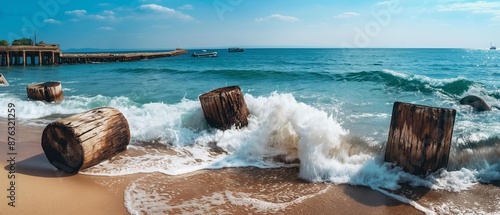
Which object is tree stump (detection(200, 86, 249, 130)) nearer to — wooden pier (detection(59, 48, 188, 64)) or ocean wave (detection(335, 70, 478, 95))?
ocean wave (detection(335, 70, 478, 95))

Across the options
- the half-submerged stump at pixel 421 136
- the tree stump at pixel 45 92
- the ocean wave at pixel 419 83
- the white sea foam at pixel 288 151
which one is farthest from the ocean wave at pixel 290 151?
the ocean wave at pixel 419 83

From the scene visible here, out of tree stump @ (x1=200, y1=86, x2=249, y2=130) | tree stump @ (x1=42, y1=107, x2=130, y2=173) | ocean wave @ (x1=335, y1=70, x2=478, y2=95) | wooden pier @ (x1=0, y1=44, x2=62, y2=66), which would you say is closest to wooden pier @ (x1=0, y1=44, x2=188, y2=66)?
wooden pier @ (x1=0, y1=44, x2=62, y2=66)

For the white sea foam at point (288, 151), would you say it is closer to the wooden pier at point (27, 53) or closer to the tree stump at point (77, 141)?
the tree stump at point (77, 141)

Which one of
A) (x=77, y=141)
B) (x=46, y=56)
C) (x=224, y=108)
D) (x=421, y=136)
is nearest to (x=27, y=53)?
(x=46, y=56)

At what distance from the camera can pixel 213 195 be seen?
391cm

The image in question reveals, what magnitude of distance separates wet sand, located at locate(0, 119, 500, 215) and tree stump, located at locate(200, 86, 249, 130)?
73.3 inches

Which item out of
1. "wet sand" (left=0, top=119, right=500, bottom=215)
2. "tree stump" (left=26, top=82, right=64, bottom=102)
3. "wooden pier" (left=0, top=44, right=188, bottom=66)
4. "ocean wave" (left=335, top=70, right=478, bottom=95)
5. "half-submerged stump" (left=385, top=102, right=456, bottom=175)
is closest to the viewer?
"wet sand" (left=0, top=119, right=500, bottom=215)

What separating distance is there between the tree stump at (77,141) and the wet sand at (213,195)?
0.67 ft

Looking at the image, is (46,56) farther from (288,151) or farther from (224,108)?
(288,151)

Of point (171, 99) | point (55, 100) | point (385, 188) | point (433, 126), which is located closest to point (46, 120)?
point (55, 100)

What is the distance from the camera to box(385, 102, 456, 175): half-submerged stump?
4.13m

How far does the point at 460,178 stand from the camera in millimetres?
4359

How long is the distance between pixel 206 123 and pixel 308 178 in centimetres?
306

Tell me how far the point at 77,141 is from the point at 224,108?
9.19 feet
